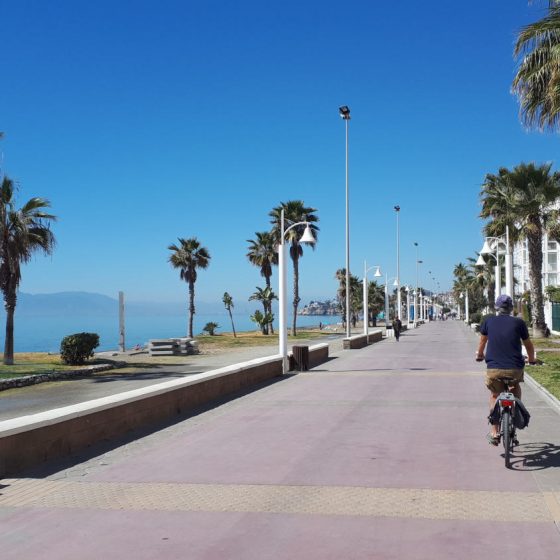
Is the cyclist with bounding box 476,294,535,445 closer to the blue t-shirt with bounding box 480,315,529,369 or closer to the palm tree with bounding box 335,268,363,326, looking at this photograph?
the blue t-shirt with bounding box 480,315,529,369

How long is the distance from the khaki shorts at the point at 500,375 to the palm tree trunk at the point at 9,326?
24017 millimetres

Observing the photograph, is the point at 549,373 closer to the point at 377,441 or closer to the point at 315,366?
the point at 315,366

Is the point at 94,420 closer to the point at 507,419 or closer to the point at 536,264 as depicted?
the point at 507,419

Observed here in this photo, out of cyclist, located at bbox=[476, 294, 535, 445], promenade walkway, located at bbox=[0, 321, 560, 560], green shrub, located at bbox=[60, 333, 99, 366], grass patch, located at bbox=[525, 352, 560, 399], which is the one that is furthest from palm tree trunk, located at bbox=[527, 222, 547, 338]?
cyclist, located at bbox=[476, 294, 535, 445]

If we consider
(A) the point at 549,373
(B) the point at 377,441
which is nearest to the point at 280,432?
(B) the point at 377,441

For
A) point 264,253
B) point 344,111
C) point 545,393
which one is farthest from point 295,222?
point 545,393

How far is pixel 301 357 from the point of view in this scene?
21922mm

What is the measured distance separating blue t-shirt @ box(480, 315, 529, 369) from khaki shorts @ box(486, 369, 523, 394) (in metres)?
0.05

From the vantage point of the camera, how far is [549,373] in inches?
756

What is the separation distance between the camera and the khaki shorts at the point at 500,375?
26.2ft

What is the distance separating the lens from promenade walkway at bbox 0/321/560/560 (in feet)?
16.8

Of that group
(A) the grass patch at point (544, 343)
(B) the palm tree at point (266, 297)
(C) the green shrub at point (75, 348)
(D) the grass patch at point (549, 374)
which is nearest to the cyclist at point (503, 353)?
(D) the grass patch at point (549, 374)

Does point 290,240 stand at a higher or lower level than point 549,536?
higher

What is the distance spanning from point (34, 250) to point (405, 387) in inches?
766
